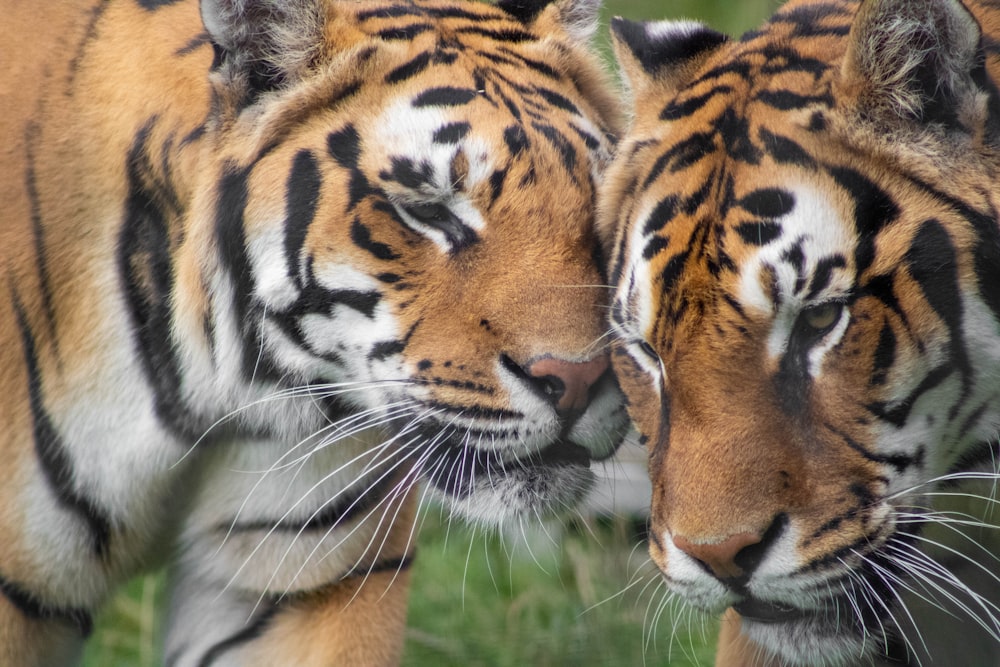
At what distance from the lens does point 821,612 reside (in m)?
1.84

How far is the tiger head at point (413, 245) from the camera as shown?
6.46 feet

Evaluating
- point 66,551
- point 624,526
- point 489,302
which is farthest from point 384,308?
point 624,526

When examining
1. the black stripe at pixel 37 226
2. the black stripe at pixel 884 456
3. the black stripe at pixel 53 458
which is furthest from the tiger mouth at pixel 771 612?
the black stripe at pixel 37 226

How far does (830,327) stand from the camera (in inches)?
66.6

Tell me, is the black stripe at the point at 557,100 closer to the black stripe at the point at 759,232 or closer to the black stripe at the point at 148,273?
the black stripe at the point at 759,232

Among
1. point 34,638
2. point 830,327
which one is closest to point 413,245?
point 830,327

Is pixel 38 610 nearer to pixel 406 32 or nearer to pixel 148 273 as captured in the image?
pixel 148 273

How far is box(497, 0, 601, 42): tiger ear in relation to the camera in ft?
7.66

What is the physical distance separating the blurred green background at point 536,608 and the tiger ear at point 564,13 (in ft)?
1.91

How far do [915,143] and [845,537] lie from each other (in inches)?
21.2

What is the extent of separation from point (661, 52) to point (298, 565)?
3.73 ft

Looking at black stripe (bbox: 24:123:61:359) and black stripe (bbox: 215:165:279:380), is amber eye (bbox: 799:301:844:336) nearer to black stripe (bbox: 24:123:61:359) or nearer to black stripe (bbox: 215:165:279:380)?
black stripe (bbox: 215:165:279:380)

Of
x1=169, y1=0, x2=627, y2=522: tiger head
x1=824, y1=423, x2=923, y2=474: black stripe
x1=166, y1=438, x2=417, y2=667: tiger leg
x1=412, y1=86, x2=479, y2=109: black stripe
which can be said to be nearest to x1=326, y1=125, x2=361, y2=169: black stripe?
x1=169, y1=0, x2=627, y2=522: tiger head

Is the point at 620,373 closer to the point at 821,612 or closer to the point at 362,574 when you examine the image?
the point at 821,612
